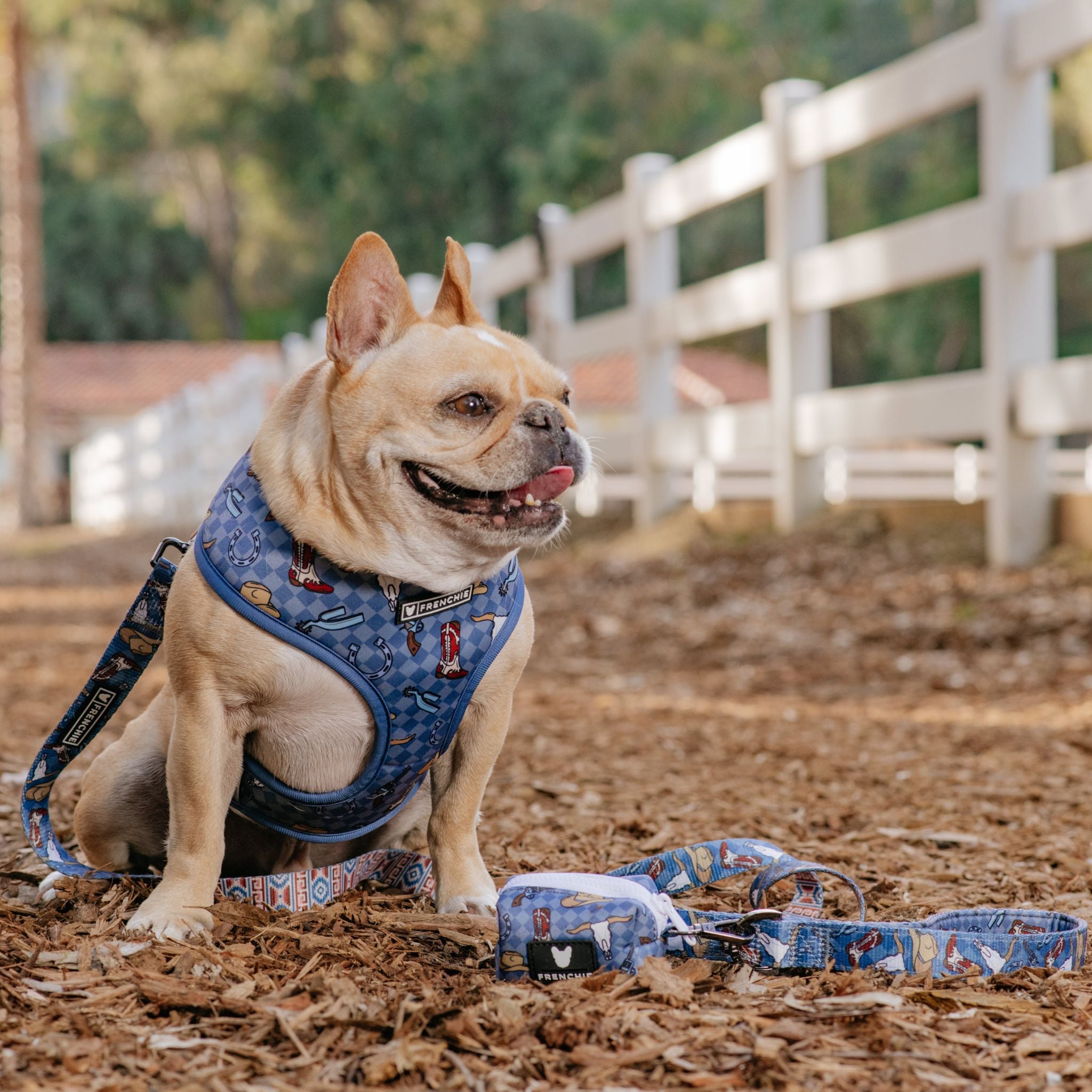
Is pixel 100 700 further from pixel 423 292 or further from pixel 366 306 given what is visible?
pixel 423 292

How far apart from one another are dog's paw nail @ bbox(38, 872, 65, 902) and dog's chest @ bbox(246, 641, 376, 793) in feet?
1.53

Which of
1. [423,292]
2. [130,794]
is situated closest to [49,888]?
[130,794]

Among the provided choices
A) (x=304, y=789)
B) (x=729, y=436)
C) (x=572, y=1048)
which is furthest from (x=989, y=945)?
(x=729, y=436)

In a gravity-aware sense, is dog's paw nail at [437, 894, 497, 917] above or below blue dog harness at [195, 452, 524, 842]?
below

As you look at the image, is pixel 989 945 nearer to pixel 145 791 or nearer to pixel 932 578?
pixel 145 791

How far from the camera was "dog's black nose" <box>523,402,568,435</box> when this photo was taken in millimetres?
2225

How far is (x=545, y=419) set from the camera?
7.32 ft

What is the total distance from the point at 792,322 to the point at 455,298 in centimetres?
523

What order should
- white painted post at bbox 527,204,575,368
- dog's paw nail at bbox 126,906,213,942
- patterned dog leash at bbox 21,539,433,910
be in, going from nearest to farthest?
dog's paw nail at bbox 126,906,213,942 → patterned dog leash at bbox 21,539,433,910 → white painted post at bbox 527,204,575,368

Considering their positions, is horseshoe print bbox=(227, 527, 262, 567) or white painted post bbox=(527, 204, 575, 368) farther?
white painted post bbox=(527, 204, 575, 368)

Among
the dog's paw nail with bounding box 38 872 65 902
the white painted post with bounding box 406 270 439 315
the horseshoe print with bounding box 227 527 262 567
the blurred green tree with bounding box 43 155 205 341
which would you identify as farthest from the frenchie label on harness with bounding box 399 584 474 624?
the blurred green tree with bounding box 43 155 205 341


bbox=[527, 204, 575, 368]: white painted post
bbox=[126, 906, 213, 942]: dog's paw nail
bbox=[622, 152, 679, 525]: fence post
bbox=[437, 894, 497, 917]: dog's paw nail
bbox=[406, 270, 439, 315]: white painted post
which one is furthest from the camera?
bbox=[406, 270, 439, 315]: white painted post

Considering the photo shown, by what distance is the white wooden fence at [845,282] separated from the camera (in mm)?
5793

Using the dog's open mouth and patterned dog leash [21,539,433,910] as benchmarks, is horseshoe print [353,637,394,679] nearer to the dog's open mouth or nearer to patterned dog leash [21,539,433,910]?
the dog's open mouth
